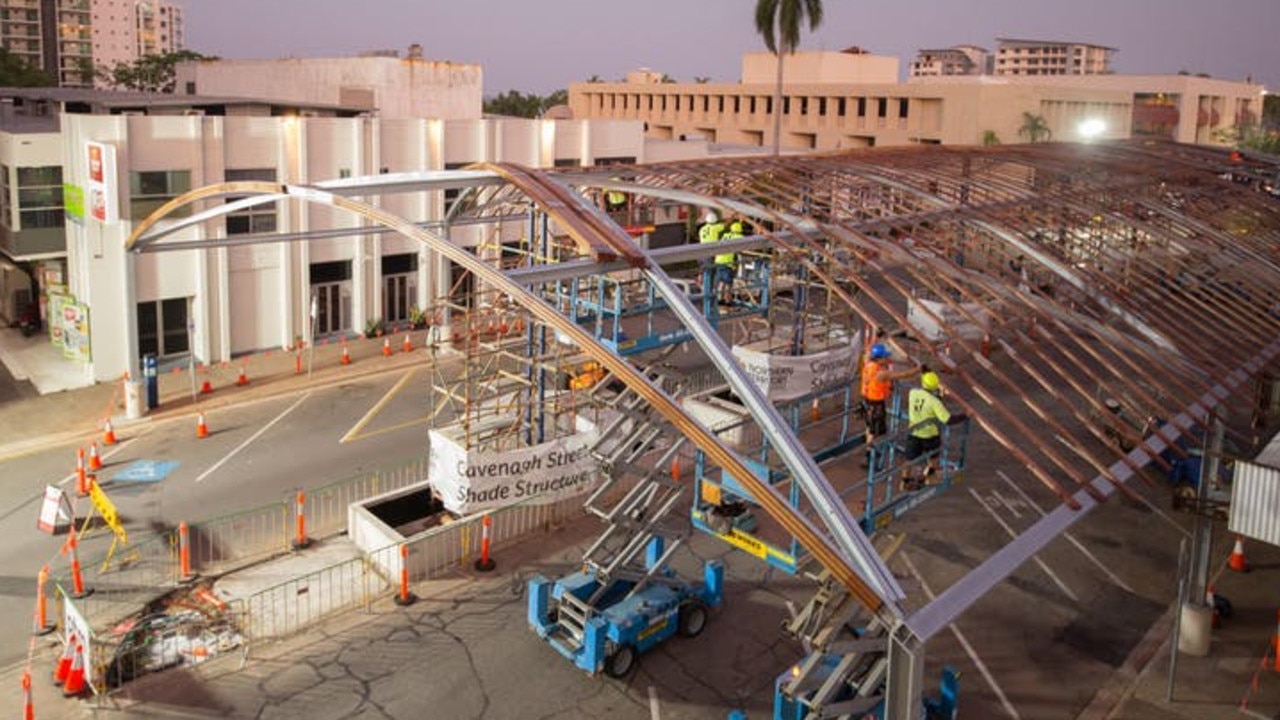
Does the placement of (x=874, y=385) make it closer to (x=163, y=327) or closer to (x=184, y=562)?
(x=184, y=562)

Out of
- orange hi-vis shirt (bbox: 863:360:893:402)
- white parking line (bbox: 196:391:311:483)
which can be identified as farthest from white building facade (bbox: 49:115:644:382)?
orange hi-vis shirt (bbox: 863:360:893:402)

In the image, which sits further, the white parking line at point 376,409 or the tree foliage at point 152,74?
the tree foliage at point 152,74

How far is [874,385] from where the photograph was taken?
55.2ft

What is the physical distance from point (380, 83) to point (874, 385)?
37.3 metres

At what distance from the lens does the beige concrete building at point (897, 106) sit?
226 feet

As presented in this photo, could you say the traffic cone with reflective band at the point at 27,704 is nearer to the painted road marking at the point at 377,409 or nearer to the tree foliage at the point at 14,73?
the painted road marking at the point at 377,409

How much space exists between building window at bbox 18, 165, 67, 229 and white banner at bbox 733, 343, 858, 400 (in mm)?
20467

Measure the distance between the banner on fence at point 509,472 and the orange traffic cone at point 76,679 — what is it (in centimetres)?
541

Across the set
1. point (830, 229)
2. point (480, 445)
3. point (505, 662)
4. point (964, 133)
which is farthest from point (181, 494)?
point (964, 133)

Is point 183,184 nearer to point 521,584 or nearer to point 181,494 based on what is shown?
point 181,494

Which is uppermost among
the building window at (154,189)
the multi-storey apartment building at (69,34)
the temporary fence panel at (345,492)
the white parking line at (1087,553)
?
the multi-storey apartment building at (69,34)

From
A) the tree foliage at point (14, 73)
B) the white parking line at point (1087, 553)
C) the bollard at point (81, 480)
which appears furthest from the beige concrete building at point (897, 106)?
the bollard at point (81, 480)

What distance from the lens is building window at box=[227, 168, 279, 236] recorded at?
103 feet

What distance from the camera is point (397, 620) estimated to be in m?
16.3
